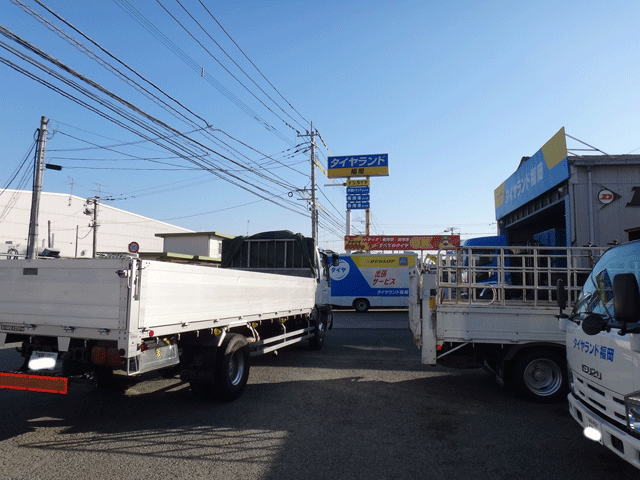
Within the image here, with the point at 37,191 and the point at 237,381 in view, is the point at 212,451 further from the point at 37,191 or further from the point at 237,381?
the point at 37,191

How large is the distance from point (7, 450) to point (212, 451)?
6.59 feet

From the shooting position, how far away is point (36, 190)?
17547 millimetres

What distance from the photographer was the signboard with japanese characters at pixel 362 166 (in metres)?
29.8

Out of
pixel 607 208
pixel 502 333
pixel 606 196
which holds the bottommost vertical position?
pixel 502 333

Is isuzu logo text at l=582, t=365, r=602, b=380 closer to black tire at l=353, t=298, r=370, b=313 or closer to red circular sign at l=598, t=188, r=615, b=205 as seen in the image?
red circular sign at l=598, t=188, r=615, b=205

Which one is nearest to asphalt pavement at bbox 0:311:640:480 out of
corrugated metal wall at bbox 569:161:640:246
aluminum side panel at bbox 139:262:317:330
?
aluminum side panel at bbox 139:262:317:330

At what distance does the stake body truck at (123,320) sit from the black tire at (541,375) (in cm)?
389

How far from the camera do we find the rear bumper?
303 cm

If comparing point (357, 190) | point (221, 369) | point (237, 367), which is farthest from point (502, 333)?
point (357, 190)

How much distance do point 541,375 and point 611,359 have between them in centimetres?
328

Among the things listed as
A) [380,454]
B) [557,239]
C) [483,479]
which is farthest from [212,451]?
[557,239]

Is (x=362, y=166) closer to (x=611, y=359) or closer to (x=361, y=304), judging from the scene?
(x=361, y=304)

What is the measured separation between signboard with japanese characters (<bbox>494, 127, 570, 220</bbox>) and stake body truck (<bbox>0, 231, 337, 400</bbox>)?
8898mm

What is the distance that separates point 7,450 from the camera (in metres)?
4.50
